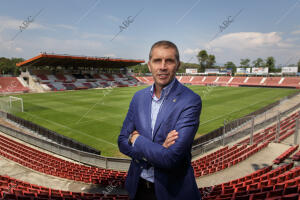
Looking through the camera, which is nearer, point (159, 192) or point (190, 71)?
point (159, 192)

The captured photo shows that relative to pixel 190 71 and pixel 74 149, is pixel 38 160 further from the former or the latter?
pixel 190 71

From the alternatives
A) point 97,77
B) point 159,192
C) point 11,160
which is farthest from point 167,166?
point 97,77

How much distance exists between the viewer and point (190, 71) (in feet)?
300

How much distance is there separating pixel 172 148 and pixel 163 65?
0.76 m

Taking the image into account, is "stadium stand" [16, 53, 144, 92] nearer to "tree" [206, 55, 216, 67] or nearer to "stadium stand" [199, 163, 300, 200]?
"stadium stand" [199, 163, 300, 200]

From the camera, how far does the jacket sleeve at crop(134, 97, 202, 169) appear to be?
155cm

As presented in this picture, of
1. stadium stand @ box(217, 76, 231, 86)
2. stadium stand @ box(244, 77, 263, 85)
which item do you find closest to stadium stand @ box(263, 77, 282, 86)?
stadium stand @ box(244, 77, 263, 85)

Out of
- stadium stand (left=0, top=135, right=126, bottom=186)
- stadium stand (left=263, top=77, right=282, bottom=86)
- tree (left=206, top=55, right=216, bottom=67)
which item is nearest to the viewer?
stadium stand (left=0, top=135, right=126, bottom=186)

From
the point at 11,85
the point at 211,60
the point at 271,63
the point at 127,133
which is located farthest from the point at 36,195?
the point at 211,60

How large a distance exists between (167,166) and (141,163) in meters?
0.36

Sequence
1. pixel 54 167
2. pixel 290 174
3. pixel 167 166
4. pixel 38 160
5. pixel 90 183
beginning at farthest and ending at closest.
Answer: pixel 38 160 → pixel 54 167 → pixel 90 183 → pixel 290 174 → pixel 167 166

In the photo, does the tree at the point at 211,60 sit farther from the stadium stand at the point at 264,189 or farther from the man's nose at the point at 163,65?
the man's nose at the point at 163,65

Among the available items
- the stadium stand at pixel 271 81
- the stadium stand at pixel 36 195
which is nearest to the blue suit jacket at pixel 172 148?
the stadium stand at pixel 36 195

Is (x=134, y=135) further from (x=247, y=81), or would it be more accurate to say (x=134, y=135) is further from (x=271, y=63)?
(x=271, y=63)
